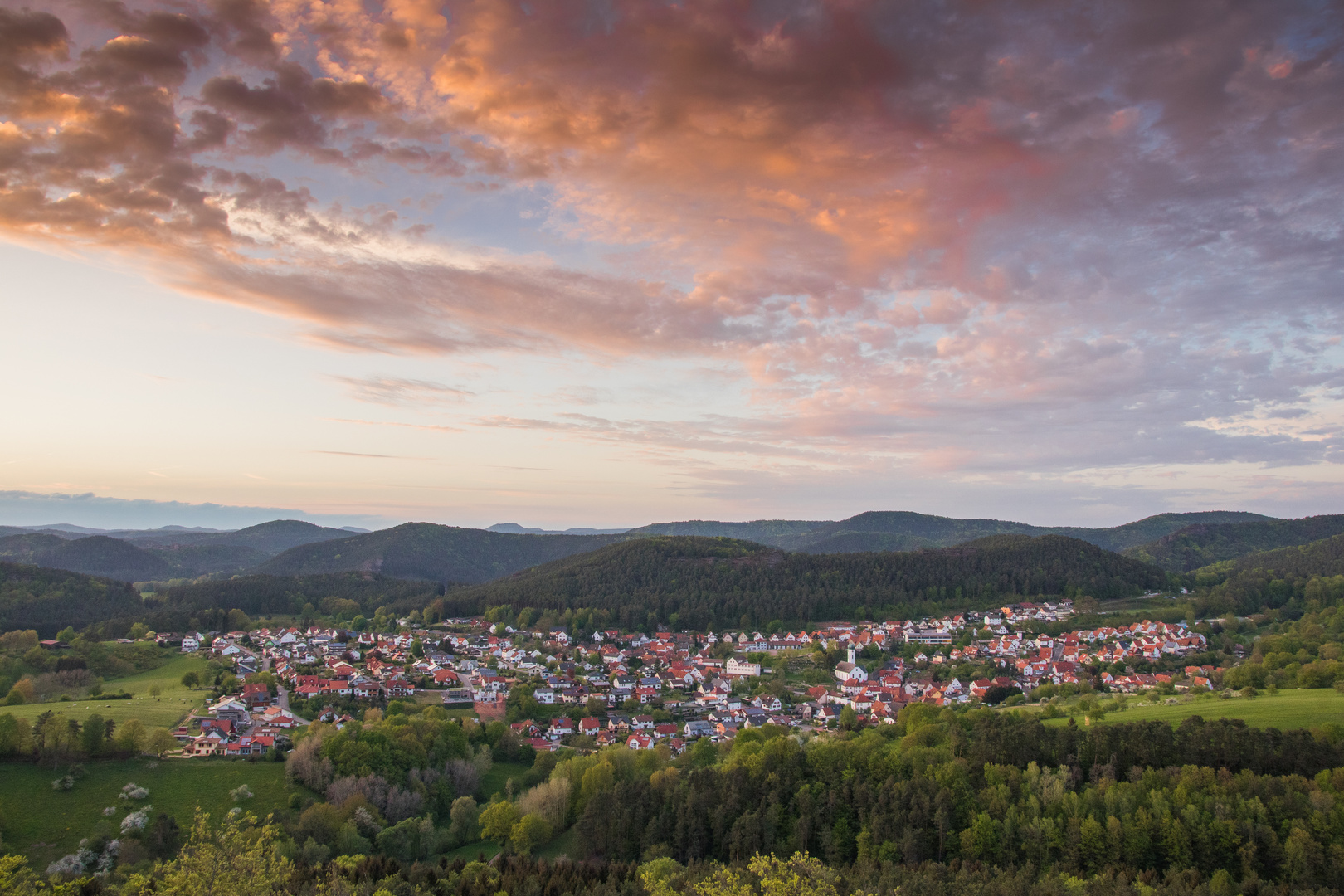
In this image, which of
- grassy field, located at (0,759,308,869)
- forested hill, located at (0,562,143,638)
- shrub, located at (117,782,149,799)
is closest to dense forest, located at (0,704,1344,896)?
grassy field, located at (0,759,308,869)

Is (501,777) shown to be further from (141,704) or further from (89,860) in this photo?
(141,704)

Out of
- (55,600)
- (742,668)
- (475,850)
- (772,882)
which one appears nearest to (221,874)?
(772,882)

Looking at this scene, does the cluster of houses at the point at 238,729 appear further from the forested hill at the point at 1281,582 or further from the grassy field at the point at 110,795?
the forested hill at the point at 1281,582

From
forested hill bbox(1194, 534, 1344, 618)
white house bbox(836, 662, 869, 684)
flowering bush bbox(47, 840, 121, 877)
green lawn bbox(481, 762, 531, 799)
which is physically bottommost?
green lawn bbox(481, 762, 531, 799)

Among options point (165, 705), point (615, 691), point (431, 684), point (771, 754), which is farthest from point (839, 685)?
point (165, 705)

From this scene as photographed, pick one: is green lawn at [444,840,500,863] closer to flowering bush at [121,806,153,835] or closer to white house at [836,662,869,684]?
flowering bush at [121,806,153,835]

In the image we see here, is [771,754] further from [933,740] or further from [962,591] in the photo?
[962,591]

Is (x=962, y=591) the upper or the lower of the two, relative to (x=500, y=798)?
upper
